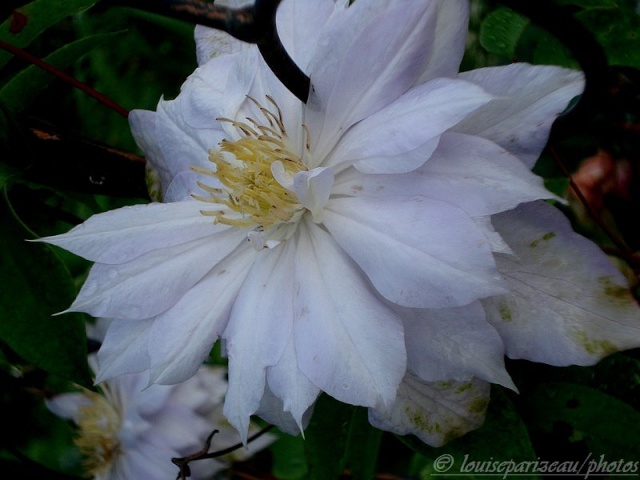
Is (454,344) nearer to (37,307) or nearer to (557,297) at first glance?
(557,297)

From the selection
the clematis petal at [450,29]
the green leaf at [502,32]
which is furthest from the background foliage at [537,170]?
the clematis petal at [450,29]

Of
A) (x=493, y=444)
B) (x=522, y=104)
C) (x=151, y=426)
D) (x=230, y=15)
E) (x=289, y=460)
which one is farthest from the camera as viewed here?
(x=289, y=460)

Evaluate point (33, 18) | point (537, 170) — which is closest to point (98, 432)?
point (33, 18)

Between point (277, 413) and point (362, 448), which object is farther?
point (362, 448)

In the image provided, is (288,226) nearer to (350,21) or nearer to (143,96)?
(350,21)

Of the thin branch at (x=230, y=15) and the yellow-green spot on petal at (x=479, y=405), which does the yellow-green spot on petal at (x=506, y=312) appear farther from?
the thin branch at (x=230, y=15)

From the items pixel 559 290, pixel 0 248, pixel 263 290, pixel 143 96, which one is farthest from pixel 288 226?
pixel 143 96

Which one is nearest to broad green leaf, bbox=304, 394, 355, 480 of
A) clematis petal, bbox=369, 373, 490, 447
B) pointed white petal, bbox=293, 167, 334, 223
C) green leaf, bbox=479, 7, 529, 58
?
clematis petal, bbox=369, 373, 490, 447
